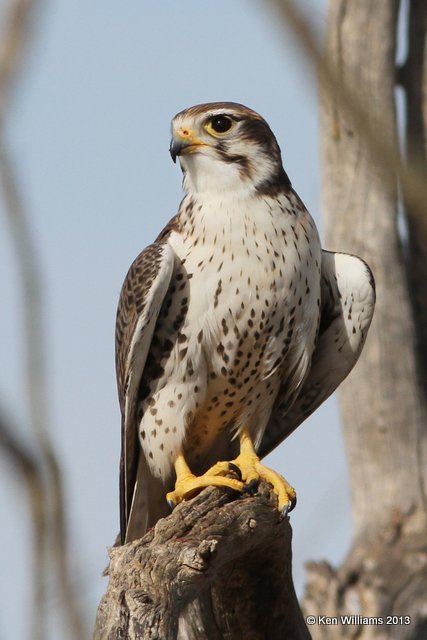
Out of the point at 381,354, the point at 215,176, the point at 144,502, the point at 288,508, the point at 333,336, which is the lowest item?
the point at 381,354

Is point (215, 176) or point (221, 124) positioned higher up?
point (221, 124)

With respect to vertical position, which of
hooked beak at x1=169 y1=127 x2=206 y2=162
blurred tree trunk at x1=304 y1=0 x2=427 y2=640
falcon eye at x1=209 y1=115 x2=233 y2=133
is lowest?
blurred tree trunk at x1=304 y1=0 x2=427 y2=640

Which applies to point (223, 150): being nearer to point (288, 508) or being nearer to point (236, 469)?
point (236, 469)

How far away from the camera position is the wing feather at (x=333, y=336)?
429 cm

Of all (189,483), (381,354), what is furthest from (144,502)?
(381,354)

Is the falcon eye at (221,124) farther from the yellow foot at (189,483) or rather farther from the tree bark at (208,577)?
the tree bark at (208,577)

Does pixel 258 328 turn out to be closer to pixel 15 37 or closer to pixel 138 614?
pixel 138 614

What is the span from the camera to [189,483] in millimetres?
3822

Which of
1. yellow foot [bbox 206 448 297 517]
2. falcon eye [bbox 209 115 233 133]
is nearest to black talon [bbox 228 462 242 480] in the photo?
yellow foot [bbox 206 448 297 517]

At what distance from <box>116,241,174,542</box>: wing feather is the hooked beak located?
0.36m

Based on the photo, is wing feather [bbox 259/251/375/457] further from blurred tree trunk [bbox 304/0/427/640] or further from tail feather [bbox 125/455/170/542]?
blurred tree trunk [bbox 304/0/427/640]

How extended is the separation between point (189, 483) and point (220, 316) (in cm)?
63

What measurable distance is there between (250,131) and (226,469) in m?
1.35

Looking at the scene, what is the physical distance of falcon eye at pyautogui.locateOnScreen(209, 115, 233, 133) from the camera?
4094 millimetres
